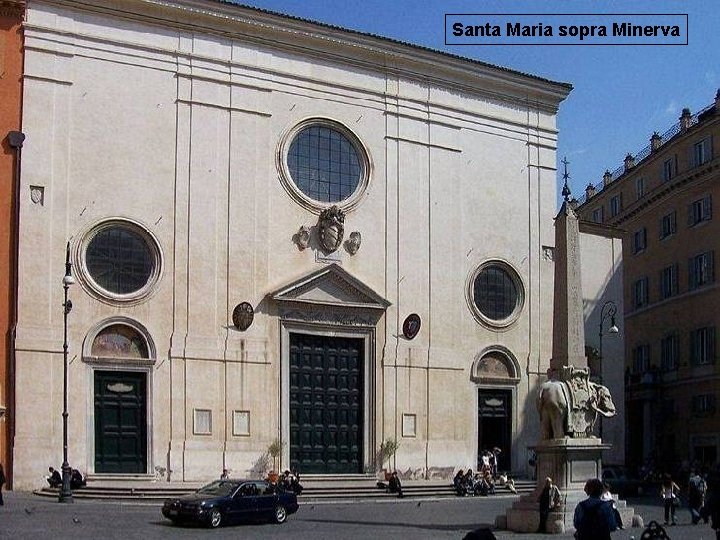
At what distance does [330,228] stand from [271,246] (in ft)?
6.61

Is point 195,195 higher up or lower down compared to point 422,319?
higher up

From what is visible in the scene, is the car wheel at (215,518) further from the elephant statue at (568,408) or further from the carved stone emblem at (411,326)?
the carved stone emblem at (411,326)

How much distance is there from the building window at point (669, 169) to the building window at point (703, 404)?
9.50m

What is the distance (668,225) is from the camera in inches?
Result: 2082

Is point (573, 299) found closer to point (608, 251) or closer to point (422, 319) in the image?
point (422, 319)

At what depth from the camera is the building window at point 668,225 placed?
52.2 metres

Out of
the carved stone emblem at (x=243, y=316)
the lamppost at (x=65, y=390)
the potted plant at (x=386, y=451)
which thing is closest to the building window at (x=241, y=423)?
the carved stone emblem at (x=243, y=316)

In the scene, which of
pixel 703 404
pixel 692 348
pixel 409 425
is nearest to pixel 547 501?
pixel 409 425

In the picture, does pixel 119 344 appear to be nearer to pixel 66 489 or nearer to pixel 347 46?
pixel 66 489

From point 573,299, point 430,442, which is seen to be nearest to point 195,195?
point 430,442

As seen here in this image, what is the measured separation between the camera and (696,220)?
50219 millimetres

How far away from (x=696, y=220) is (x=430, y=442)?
16825mm

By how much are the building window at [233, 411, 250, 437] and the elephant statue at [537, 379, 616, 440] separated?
13.5 metres

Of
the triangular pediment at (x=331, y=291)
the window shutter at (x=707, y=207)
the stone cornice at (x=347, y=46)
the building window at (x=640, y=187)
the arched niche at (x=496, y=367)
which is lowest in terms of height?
the arched niche at (x=496, y=367)
